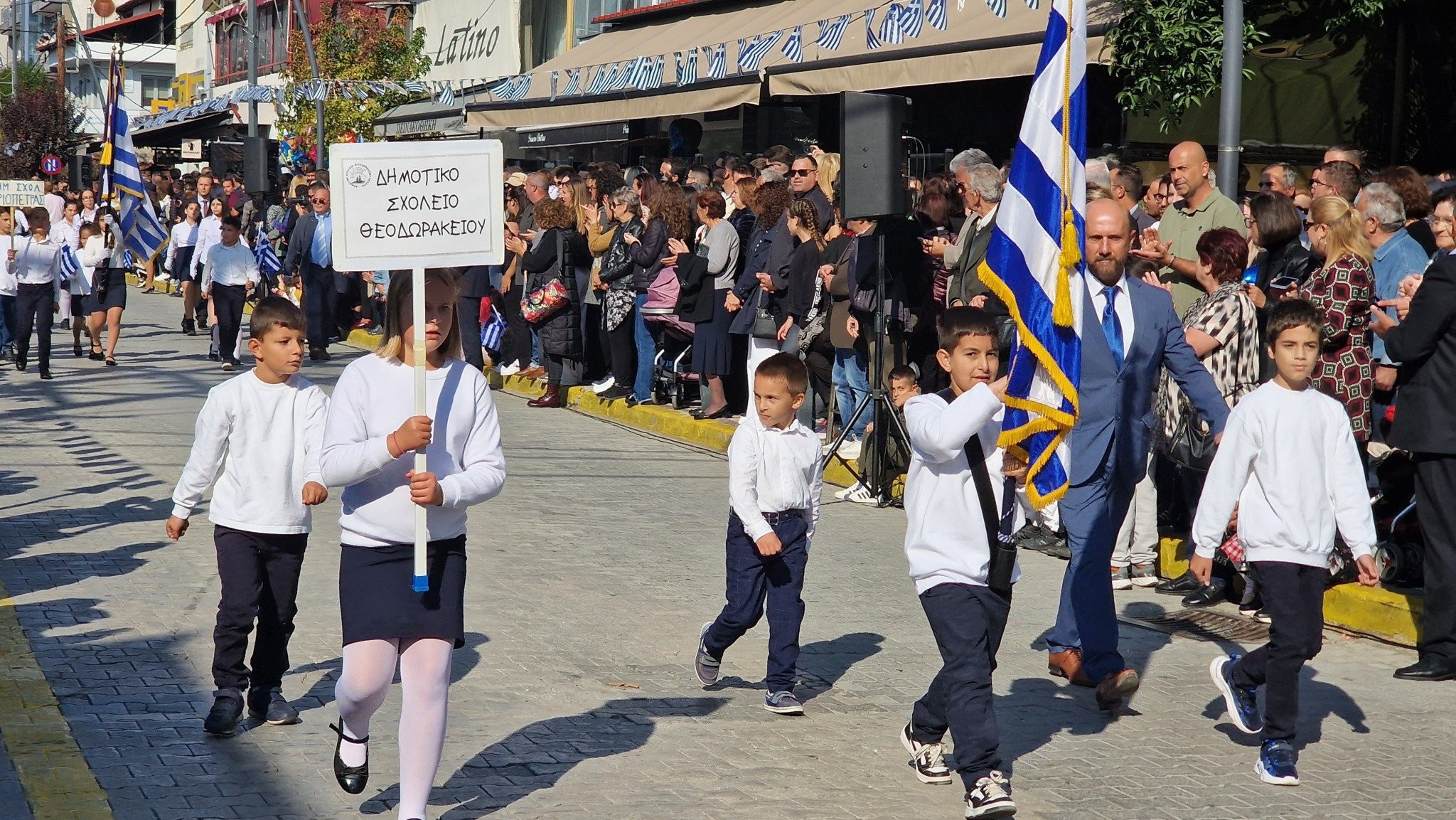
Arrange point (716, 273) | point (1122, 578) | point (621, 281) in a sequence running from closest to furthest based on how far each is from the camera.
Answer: point (1122, 578) < point (716, 273) < point (621, 281)

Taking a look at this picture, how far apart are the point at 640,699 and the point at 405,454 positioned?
1.99 m

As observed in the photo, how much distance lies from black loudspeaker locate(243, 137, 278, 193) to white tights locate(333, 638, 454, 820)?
22239mm

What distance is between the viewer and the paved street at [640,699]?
5.28m

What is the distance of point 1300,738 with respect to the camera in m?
6.17

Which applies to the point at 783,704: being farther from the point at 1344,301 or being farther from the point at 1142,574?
the point at 1344,301

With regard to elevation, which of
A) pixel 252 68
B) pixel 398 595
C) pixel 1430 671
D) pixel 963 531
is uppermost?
pixel 252 68

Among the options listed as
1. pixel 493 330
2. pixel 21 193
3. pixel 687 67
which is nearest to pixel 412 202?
pixel 493 330

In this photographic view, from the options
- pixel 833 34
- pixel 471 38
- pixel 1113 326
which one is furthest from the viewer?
pixel 471 38

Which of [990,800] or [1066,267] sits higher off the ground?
[1066,267]

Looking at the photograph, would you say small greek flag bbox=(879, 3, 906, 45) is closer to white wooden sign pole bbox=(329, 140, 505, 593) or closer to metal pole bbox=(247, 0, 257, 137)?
white wooden sign pole bbox=(329, 140, 505, 593)

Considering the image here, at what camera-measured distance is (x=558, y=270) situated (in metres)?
15.4

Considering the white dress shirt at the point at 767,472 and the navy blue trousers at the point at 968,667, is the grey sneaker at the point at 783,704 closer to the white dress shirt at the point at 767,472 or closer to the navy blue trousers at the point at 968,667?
the white dress shirt at the point at 767,472

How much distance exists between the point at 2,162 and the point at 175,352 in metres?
57.3

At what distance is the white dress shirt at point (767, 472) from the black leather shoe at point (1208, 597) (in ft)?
9.66
